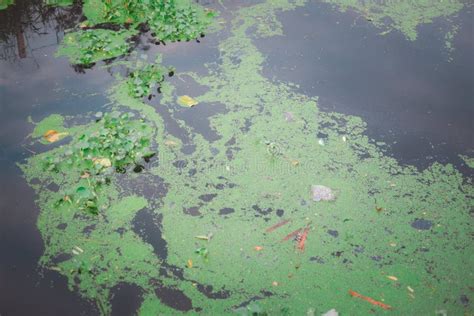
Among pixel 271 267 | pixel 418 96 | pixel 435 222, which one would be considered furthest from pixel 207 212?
pixel 418 96

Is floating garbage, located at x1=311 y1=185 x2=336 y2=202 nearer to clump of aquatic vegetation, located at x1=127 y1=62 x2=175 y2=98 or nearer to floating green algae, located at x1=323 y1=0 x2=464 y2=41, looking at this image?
clump of aquatic vegetation, located at x1=127 y1=62 x2=175 y2=98

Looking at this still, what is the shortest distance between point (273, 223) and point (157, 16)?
258 centimetres

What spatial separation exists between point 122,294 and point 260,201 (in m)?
0.93

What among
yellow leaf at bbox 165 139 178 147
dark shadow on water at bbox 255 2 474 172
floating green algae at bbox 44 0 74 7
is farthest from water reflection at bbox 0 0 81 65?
dark shadow on water at bbox 255 2 474 172

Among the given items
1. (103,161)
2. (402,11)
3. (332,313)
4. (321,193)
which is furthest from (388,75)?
(103,161)

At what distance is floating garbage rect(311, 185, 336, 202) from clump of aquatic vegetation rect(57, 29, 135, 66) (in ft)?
7.00

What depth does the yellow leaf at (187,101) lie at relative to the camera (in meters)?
3.19

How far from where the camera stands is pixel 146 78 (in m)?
A: 3.40

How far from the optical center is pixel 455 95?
131 inches

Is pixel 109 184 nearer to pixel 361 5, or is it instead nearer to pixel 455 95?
pixel 455 95

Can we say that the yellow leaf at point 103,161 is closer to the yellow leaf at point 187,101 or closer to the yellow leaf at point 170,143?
the yellow leaf at point 170,143

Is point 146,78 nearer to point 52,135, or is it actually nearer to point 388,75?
point 52,135

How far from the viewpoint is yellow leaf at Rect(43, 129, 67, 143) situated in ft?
9.53

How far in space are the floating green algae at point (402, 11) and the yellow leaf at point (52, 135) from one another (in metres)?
3.01
